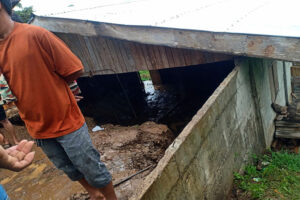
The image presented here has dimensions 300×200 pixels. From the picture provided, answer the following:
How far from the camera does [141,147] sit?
4516 mm

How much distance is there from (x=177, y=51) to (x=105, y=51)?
1.65 m

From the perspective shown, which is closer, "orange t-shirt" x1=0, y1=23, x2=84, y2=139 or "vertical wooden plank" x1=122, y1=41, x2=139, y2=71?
"orange t-shirt" x1=0, y1=23, x2=84, y2=139

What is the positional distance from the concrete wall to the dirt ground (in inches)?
42.8

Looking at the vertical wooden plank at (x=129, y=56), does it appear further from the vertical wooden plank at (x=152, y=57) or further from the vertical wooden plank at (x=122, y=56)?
the vertical wooden plank at (x=152, y=57)

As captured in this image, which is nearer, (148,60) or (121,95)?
(148,60)

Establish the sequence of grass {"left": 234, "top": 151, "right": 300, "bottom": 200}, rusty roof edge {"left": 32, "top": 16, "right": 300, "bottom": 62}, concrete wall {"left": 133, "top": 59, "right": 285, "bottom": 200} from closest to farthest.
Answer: concrete wall {"left": 133, "top": 59, "right": 285, "bottom": 200}
rusty roof edge {"left": 32, "top": 16, "right": 300, "bottom": 62}
grass {"left": 234, "top": 151, "right": 300, "bottom": 200}

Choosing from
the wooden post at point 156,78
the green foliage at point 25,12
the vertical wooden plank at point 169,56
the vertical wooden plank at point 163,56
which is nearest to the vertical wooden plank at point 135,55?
the vertical wooden plank at point 163,56

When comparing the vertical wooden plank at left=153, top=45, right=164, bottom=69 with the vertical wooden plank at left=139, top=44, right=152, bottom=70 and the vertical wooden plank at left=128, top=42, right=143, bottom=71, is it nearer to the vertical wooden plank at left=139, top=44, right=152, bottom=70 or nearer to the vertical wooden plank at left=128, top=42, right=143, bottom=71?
the vertical wooden plank at left=139, top=44, right=152, bottom=70

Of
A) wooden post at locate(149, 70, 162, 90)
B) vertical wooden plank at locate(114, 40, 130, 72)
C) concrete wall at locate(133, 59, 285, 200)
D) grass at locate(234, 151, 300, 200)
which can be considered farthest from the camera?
wooden post at locate(149, 70, 162, 90)

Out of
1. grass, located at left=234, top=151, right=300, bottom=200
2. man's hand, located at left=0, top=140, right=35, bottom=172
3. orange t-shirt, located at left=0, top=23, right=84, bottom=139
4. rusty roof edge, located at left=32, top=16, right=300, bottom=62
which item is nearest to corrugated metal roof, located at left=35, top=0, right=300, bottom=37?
rusty roof edge, located at left=32, top=16, right=300, bottom=62

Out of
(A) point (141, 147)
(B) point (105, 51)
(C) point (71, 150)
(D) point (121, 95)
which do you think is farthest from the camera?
(D) point (121, 95)

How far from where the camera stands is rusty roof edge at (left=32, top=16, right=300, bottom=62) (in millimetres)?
2883

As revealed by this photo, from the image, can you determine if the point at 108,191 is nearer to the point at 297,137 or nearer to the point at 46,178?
the point at 46,178

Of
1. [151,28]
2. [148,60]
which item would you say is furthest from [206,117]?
[148,60]
